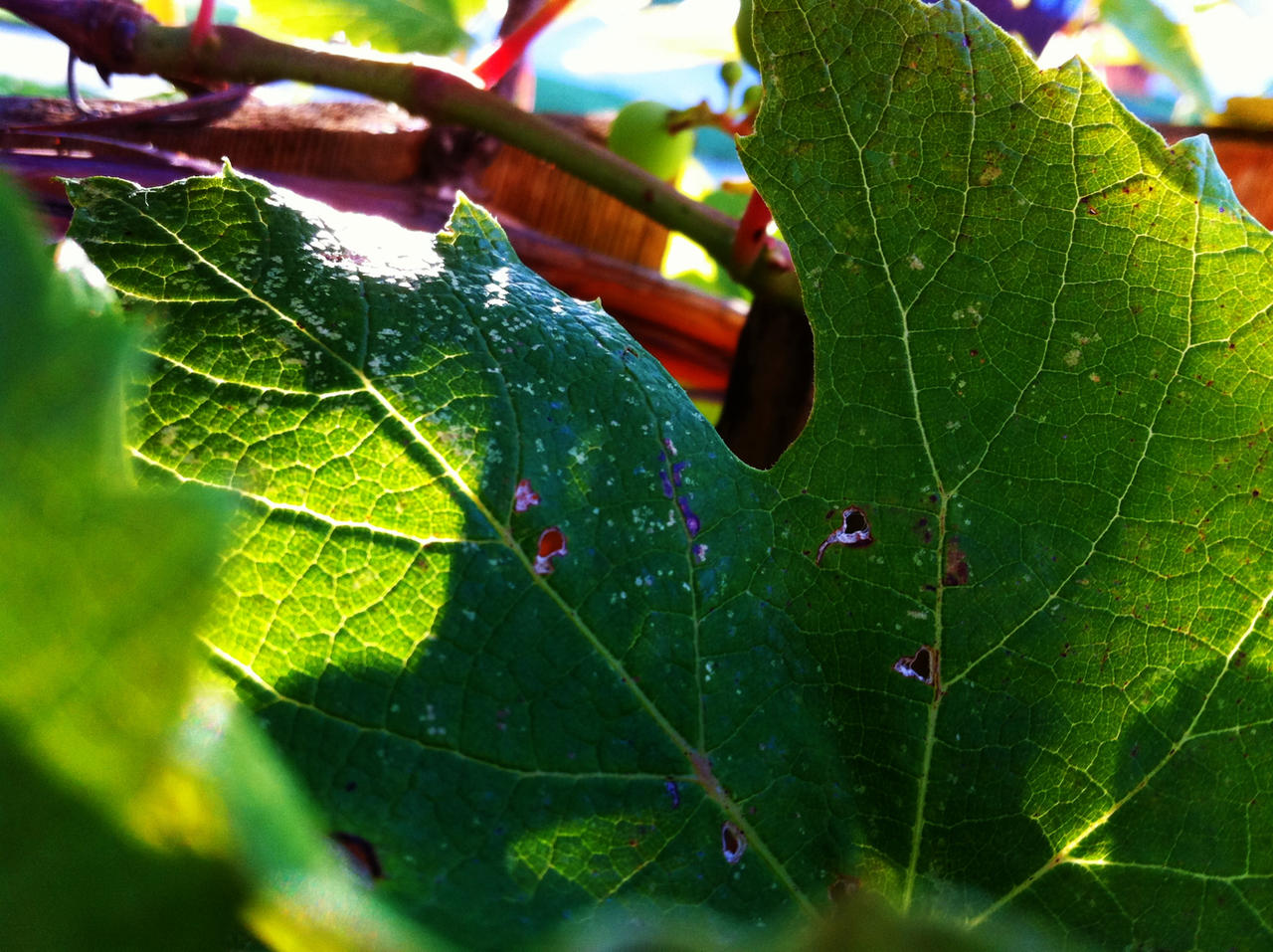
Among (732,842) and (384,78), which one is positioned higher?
(384,78)

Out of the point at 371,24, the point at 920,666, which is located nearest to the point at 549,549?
the point at 920,666

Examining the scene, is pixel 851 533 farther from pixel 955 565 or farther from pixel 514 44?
pixel 514 44

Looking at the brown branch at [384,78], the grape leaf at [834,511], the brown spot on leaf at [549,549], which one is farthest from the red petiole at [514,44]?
the brown spot on leaf at [549,549]

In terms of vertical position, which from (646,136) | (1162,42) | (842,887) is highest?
(1162,42)

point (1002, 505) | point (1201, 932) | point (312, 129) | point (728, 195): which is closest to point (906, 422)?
point (1002, 505)

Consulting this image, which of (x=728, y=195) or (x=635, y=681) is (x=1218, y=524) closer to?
(x=635, y=681)

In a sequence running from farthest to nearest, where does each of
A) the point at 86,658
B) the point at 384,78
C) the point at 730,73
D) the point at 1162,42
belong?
the point at 1162,42 < the point at 730,73 < the point at 384,78 < the point at 86,658

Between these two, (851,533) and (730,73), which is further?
(730,73)
